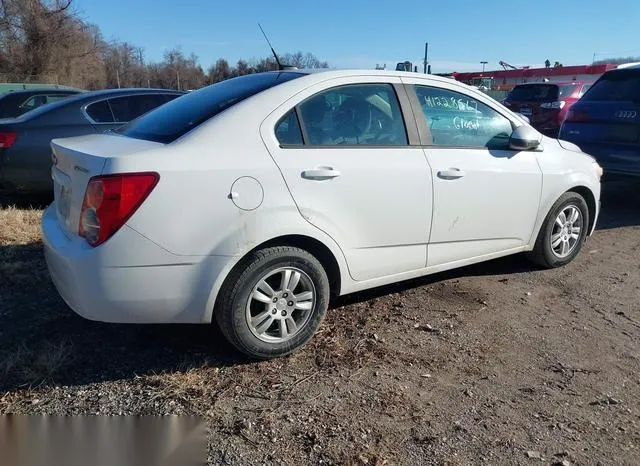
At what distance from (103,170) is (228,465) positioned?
1.54m

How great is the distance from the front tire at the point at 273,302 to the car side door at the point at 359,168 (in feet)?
0.89

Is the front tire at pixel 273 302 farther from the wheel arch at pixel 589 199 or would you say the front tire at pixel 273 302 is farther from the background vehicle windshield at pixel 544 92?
the background vehicle windshield at pixel 544 92

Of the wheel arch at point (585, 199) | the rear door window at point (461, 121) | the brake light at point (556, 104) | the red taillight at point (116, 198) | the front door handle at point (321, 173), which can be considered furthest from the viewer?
the brake light at point (556, 104)

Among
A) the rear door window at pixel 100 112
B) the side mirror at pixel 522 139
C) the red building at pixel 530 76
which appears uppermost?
the red building at pixel 530 76

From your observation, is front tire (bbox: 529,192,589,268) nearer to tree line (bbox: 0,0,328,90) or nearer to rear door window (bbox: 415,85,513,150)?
rear door window (bbox: 415,85,513,150)

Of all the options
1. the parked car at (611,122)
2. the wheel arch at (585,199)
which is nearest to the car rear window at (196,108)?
the wheel arch at (585,199)

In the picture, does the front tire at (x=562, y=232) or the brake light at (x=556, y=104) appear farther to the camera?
the brake light at (x=556, y=104)

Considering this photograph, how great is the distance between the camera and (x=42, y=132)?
6.46 m

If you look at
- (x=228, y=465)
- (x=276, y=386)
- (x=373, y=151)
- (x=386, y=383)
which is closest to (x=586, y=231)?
(x=373, y=151)

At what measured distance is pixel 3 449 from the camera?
257 centimetres

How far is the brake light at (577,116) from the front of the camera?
23.8 feet

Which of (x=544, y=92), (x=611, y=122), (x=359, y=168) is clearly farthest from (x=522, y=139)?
(x=544, y=92)

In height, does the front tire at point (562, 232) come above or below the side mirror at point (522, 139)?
below

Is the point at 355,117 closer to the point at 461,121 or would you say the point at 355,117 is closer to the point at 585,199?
the point at 461,121
